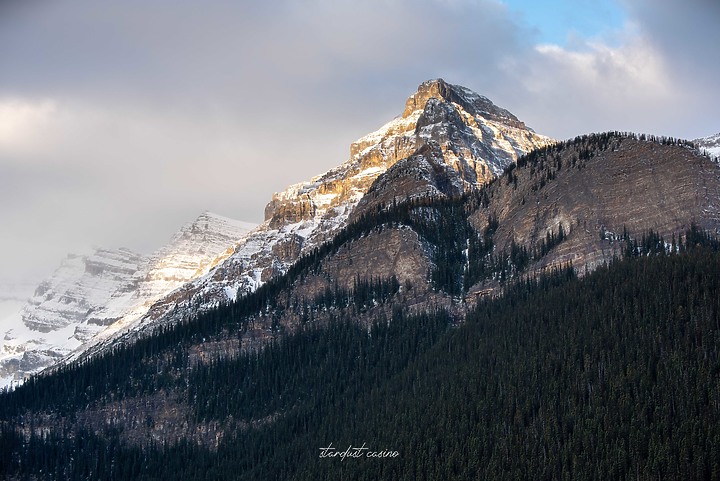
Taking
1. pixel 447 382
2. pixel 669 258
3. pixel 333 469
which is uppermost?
pixel 669 258

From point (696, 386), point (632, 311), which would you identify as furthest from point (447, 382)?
point (696, 386)

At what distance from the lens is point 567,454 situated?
515 feet

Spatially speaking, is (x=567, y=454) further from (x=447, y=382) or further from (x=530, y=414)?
(x=447, y=382)

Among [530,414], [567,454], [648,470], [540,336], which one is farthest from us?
[540,336]

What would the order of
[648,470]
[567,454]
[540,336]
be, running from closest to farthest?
[648,470] → [567,454] → [540,336]

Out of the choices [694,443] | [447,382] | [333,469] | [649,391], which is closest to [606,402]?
[649,391]

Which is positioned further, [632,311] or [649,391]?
[632,311]

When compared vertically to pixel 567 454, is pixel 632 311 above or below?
above

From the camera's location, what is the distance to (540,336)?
185 m

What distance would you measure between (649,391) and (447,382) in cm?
3478

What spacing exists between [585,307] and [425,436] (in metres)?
31.9

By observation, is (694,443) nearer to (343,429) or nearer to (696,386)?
(696,386)

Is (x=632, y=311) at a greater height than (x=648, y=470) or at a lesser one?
greater

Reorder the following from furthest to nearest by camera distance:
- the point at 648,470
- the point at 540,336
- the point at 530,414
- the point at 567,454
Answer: the point at 540,336 → the point at 530,414 → the point at 567,454 → the point at 648,470
